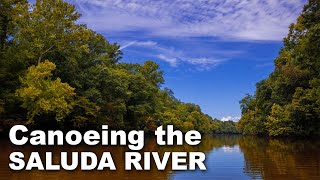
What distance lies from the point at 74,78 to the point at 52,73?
2.85 m

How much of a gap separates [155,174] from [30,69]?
17.6m

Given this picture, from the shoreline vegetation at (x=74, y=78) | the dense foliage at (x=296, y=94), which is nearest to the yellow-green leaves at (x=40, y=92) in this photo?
the shoreline vegetation at (x=74, y=78)

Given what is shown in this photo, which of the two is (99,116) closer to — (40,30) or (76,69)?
(76,69)

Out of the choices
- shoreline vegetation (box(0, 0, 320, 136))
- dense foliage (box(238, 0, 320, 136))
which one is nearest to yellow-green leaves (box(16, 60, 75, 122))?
A: shoreline vegetation (box(0, 0, 320, 136))

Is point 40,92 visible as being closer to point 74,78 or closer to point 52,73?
point 52,73

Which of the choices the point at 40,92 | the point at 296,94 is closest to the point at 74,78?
the point at 40,92

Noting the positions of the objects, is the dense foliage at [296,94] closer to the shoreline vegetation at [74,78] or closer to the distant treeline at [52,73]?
the shoreline vegetation at [74,78]

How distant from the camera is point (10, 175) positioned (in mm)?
10359

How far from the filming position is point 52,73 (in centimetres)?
3244

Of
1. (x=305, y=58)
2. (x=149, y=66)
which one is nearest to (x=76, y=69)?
(x=305, y=58)

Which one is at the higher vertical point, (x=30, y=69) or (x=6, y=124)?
(x=30, y=69)

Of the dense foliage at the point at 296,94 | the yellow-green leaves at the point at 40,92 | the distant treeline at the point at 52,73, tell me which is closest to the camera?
the yellow-green leaves at the point at 40,92

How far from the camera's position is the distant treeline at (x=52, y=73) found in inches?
1064

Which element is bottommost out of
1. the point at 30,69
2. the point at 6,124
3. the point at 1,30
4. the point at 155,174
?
the point at 155,174
